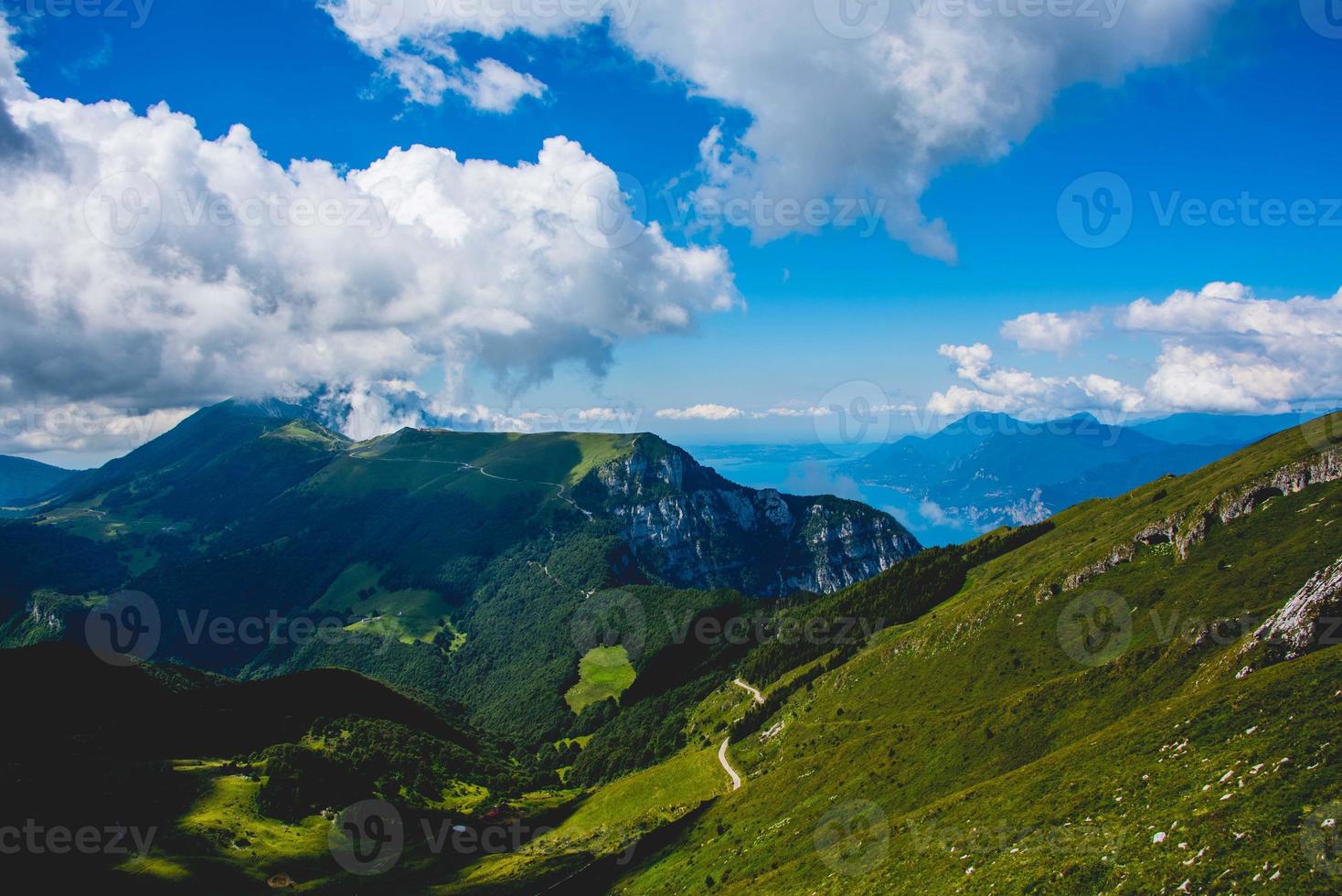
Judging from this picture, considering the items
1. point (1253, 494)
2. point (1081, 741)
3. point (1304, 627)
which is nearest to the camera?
point (1304, 627)

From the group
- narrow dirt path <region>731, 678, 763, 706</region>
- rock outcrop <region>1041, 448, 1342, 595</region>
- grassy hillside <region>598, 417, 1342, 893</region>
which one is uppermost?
rock outcrop <region>1041, 448, 1342, 595</region>

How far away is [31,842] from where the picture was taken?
86.6 metres

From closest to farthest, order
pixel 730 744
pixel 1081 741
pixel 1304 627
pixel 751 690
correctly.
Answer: pixel 1304 627
pixel 1081 741
pixel 730 744
pixel 751 690

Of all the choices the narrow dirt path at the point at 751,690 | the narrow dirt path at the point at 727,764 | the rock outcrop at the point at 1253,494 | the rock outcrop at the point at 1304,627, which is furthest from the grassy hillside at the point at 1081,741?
the narrow dirt path at the point at 751,690

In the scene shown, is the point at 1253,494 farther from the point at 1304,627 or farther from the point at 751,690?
the point at 751,690

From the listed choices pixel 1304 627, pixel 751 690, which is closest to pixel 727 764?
pixel 751 690

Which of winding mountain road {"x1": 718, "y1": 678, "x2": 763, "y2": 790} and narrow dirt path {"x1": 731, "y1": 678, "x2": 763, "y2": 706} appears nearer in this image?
winding mountain road {"x1": 718, "y1": 678, "x2": 763, "y2": 790}

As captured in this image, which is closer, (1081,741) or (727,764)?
(1081,741)

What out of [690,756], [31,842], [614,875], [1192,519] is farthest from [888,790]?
[31,842]

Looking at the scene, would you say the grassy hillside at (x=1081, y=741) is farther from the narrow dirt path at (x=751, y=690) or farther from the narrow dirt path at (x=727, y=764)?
the narrow dirt path at (x=751, y=690)

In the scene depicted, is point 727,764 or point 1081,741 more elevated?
point 1081,741

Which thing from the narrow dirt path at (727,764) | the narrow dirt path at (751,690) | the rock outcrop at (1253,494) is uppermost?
the rock outcrop at (1253,494)

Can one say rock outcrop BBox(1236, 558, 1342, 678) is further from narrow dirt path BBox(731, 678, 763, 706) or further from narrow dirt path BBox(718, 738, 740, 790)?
narrow dirt path BBox(731, 678, 763, 706)

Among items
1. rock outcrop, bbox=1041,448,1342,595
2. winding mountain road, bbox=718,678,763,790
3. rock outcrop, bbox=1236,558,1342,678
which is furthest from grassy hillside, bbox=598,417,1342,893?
Result: winding mountain road, bbox=718,678,763,790
